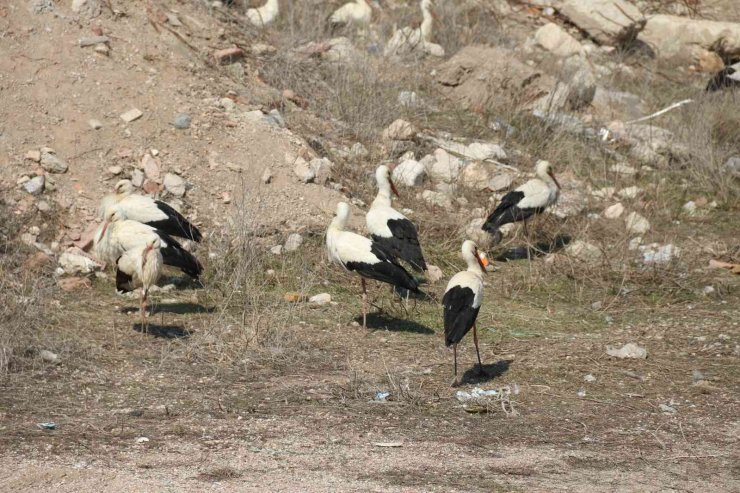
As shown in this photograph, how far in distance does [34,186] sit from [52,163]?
332 millimetres

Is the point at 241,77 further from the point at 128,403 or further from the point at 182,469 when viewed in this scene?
the point at 182,469

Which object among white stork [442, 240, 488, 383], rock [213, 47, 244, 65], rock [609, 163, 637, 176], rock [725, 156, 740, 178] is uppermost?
white stork [442, 240, 488, 383]

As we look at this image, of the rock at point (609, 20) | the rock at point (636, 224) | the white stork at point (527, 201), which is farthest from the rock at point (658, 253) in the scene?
the rock at point (609, 20)

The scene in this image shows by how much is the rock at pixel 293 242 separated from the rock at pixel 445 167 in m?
2.24

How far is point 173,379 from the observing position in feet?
21.5

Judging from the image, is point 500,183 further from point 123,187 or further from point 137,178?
point 123,187

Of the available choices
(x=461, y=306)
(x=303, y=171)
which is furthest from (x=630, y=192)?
(x=461, y=306)

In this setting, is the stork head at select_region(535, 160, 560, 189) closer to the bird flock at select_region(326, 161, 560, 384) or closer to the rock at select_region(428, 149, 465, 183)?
the bird flock at select_region(326, 161, 560, 384)

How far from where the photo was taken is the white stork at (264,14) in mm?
13302

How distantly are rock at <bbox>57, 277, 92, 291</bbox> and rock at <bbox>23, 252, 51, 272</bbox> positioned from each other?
242 mm

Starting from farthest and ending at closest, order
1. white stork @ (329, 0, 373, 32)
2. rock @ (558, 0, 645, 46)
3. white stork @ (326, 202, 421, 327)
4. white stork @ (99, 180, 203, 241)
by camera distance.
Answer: rock @ (558, 0, 645, 46)
white stork @ (329, 0, 373, 32)
white stork @ (99, 180, 203, 241)
white stork @ (326, 202, 421, 327)

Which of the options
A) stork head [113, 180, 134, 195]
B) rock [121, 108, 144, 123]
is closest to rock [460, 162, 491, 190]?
rock [121, 108, 144, 123]

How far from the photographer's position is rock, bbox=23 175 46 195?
9125mm

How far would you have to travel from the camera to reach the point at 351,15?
14711 mm
